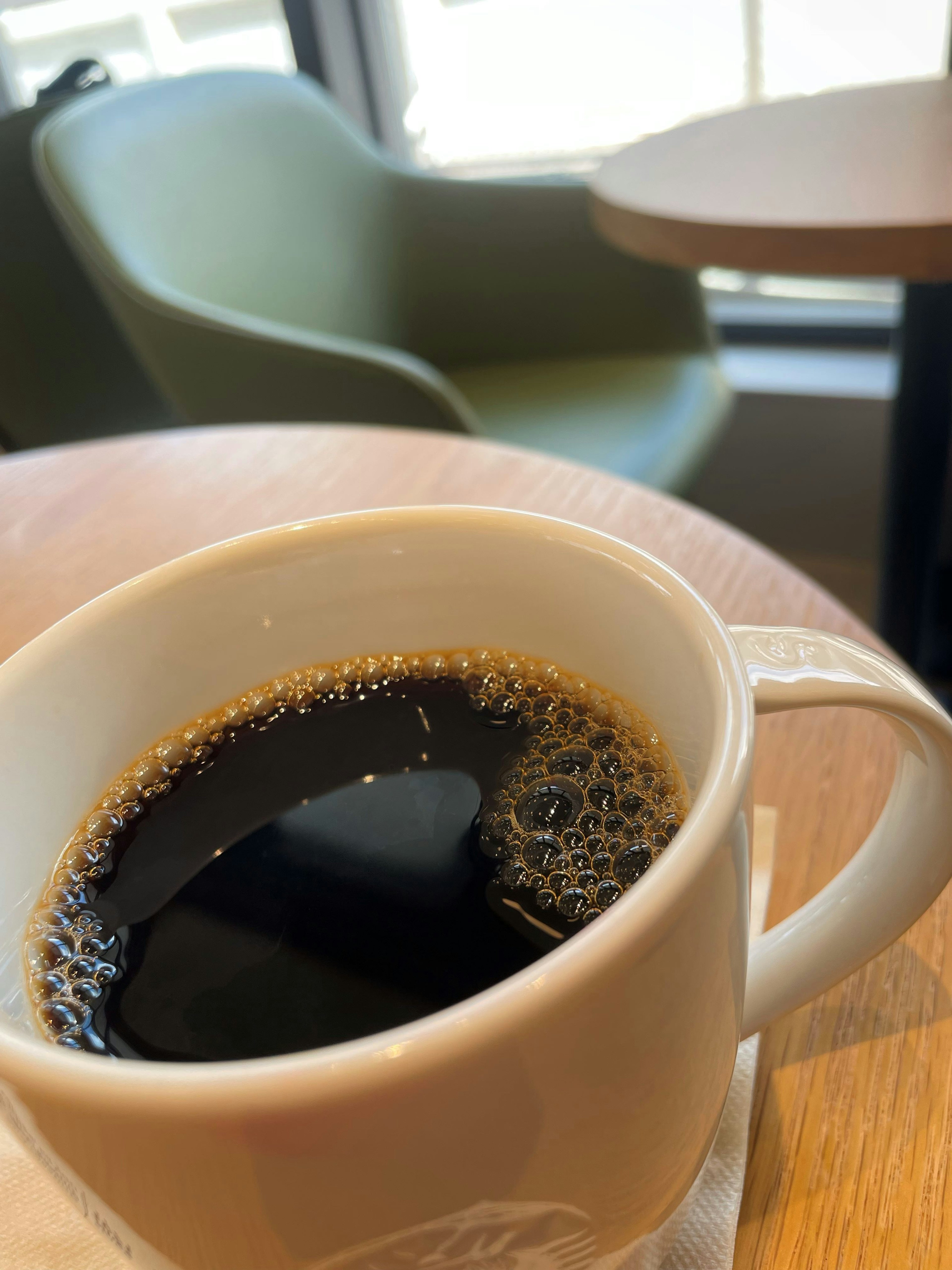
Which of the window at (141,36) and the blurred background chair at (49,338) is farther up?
the window at (141,36)

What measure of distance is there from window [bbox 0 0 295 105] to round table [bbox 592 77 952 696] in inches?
52.2

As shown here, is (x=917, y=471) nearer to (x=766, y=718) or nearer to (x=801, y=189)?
(x=801, y=189)

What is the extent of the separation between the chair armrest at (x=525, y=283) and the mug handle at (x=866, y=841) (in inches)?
52.3

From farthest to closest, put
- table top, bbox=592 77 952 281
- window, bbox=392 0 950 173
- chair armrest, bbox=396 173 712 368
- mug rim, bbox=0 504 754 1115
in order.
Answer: window, bbox=392 0 950 173
chair armrest, bbox=396 173 712 368
table top, bbox=592 77 952 281
mug rim, bbox=0 504 754 1115

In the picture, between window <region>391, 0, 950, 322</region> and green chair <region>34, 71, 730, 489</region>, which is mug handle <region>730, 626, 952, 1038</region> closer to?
green chair <region>34, 71, 730, 489</region>

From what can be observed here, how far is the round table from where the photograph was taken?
889 millimetres

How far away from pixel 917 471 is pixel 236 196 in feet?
3.25

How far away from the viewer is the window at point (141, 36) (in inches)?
87.7

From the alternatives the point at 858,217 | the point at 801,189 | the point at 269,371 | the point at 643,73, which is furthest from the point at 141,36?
the point at 858,217

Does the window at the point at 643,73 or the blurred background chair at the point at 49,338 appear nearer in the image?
the blurred background chair at the point at 49,338

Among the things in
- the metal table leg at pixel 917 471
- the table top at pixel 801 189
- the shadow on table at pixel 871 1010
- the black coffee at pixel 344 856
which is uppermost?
the black coffee at pixel 344 856

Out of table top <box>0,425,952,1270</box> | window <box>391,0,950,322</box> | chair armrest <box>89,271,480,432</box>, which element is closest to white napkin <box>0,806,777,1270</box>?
table top <box>0,425,952,1270</box>

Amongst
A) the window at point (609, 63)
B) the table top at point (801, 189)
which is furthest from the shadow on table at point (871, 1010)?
the window at point (609, 63)

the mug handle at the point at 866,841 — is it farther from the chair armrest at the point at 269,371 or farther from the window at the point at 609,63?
the window at the point at 609,63
